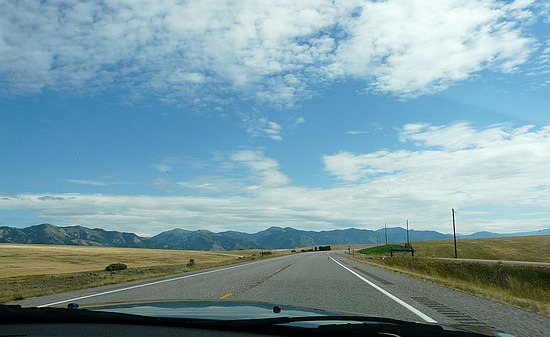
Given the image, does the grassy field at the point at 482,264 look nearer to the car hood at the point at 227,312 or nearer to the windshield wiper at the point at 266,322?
the car hood at the point at 227,312

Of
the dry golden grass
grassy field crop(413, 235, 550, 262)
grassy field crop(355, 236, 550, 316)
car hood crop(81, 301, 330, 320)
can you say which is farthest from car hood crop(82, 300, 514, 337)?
grassy field crop(413, 235, 550, 262)

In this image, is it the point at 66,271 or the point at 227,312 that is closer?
the point at 227,312

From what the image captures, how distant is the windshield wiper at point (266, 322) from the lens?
425 centimetres

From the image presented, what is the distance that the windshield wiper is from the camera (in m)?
4.25

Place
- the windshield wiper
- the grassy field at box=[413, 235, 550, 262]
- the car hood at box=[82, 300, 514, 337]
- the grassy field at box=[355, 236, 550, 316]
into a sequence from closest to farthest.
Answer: the windshield wiper → the car hood at box=[82, 300, 514, 337] → the grassy field at box=[355, 236, 550, 316] → the grassy field at box=[413, 235, 550, 262]

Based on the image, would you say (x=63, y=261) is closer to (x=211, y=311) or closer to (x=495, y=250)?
(x=211, y=311)

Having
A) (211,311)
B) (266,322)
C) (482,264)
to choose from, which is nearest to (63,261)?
(482,264)

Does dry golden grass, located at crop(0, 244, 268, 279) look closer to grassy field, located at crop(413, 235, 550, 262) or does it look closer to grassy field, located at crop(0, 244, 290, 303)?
grassy field, located at crop(0, 244, 290, 303)

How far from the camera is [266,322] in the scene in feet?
15.2

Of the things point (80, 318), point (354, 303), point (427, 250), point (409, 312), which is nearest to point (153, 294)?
point (354, 303)

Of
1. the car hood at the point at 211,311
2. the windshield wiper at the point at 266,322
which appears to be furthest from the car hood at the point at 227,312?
the windshield wiper at the point at 266,322

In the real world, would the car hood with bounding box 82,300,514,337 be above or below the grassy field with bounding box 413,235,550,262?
below

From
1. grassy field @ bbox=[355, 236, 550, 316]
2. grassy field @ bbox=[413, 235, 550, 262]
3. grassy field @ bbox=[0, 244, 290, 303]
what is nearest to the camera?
grassy field @ bbox=[0, 244, 290, 303]

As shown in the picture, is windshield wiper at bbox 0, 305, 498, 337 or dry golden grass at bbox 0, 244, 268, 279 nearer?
windshield wiper at bbox 0, 305, 498, 337
